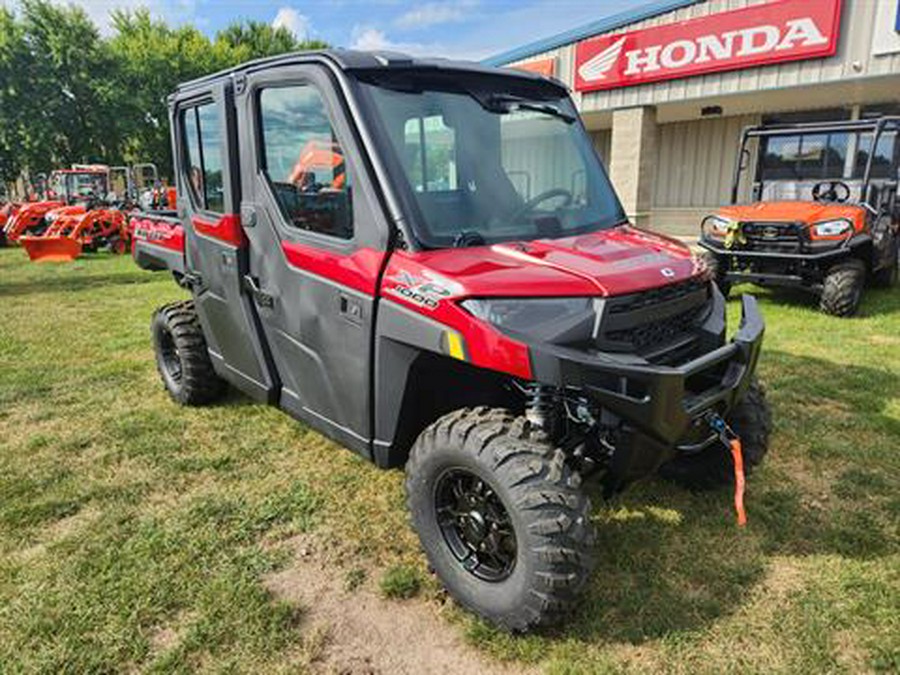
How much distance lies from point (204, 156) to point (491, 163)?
5.97 feet

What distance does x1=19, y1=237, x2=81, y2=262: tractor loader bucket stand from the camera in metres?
13.0

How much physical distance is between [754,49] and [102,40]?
32708 mm

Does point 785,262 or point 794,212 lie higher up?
point 794,212

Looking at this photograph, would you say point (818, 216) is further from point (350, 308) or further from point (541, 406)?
point (350, 308)

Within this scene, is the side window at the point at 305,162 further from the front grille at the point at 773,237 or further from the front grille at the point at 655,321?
the front grille at the point at 773,237

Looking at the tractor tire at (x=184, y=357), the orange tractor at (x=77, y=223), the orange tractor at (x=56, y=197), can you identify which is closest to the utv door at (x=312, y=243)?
the tractor tire at (x=184, y=357)

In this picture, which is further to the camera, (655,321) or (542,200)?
(542,200)

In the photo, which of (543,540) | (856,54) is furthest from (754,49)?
(543,540)

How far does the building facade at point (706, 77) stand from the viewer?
10.1 meters

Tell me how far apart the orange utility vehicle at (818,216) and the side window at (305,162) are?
5967mm

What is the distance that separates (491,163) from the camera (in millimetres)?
2867

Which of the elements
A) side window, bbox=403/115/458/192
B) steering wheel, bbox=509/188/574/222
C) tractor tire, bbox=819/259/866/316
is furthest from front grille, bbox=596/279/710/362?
tractor tire, bbox=819/259/866/316

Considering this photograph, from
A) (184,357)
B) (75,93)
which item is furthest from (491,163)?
(75,93)

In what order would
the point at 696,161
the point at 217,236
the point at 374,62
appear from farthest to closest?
the point at 696,161
the point at 217,236
the point at 374,62
